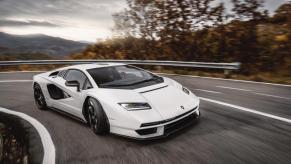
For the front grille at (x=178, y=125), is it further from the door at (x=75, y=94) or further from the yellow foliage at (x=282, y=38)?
the yellow foliage at (x=282, y=38)

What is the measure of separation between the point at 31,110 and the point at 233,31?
12.7 m

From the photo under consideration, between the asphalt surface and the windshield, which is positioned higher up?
the windshield

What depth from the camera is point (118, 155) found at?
4676 millimetres

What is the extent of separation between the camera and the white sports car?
4898mm

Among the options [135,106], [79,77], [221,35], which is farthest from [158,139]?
[221,35]

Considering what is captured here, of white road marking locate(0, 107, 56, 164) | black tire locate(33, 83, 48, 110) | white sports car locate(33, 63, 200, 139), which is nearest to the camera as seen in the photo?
white road marking locate(0, 107, 56, 164)

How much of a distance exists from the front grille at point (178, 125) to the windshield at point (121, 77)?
1.04 meters

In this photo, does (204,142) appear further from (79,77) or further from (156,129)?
(79,77)

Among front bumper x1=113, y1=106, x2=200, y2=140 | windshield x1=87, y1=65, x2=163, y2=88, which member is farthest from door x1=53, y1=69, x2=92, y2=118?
front bumper x1=113, y1=106, x2=200, y2=140

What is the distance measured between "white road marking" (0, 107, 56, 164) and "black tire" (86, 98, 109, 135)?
80cm

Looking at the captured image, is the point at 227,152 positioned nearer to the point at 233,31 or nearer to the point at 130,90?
the point at 130,90

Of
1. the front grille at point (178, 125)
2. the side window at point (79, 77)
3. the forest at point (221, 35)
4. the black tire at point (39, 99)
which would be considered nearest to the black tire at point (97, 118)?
the side window at point (79, 77)

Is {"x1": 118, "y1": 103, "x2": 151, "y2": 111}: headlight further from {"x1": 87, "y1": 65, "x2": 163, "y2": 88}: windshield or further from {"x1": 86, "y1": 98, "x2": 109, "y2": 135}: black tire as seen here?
{"x1": 87, "y1": 65, "x2": 163, "y2": 88}: windshield

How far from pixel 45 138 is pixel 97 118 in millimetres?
1174
